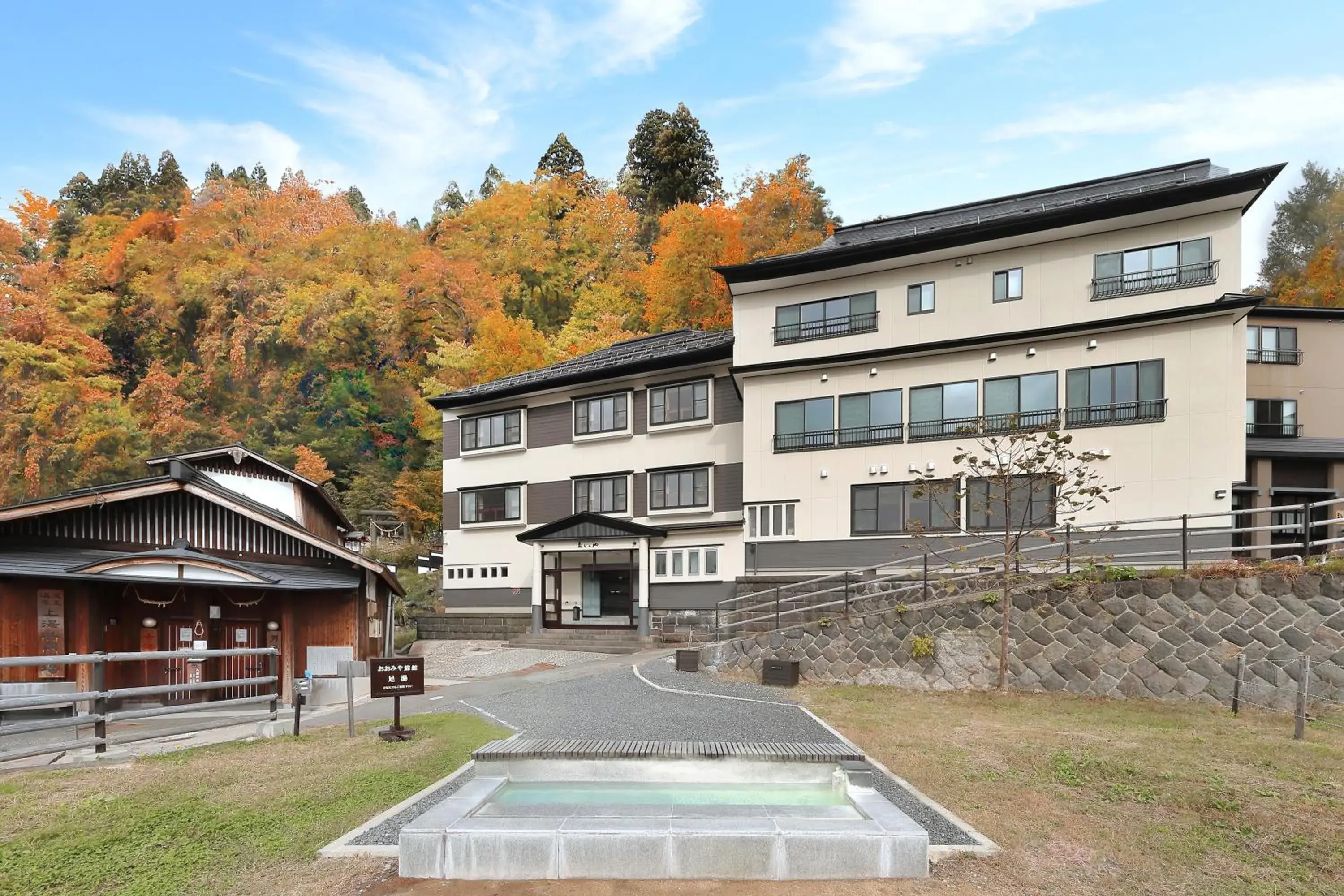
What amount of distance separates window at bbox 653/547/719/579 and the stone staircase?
2654 millimetres

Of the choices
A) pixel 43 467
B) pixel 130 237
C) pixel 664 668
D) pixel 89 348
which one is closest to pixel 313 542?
pixel 664 668

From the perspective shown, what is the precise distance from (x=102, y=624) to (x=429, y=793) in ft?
44.9

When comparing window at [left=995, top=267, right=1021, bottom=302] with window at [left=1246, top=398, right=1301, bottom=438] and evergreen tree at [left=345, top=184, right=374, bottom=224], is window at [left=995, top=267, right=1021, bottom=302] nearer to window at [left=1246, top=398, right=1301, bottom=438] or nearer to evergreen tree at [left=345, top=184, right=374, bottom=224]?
window at [left=1246, top=398, right=1301, bottom=438]

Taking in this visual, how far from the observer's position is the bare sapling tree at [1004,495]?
1906 centimetres

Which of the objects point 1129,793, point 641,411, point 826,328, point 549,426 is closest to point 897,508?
point 826,328

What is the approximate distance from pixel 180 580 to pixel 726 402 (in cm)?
1858

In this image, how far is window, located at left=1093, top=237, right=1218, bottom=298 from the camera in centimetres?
2130

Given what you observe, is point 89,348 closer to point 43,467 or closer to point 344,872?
point 43,467

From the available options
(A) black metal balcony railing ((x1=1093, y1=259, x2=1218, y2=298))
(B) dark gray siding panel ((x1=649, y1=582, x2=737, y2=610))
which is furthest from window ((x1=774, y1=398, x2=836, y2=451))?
(A) black metal balcony railing ((x1=1093, y1=259, x2=1218, y2=298))

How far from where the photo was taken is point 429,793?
8.24 meters

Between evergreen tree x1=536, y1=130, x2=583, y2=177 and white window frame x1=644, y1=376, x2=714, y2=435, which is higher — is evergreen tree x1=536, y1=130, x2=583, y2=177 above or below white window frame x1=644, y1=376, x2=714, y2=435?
above

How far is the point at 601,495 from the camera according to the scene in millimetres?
32000

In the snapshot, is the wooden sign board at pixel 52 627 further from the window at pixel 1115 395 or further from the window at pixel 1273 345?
the window at pixel 1273 345

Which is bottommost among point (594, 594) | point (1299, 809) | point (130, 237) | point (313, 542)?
point (594, 594)
